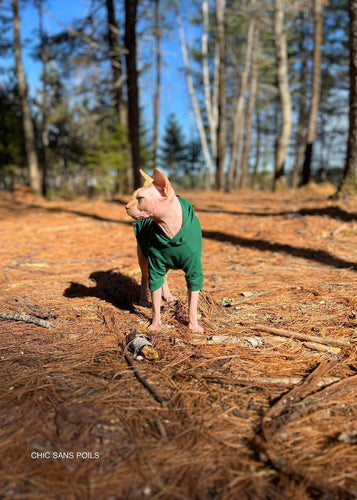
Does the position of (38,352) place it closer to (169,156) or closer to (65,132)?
(65,132)

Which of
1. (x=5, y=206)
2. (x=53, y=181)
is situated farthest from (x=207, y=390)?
(x=53, y=181)

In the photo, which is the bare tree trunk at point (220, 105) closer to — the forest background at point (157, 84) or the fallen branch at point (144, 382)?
the forest background at point (157, 84)

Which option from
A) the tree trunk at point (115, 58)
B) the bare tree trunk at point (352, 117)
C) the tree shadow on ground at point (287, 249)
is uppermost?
the tree trunk at point (115, 58)

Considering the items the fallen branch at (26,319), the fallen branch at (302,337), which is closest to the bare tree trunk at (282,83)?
the fallen branch at (302,337)

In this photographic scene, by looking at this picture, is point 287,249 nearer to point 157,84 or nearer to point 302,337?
point 302,337

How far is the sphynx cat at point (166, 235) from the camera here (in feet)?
6.95

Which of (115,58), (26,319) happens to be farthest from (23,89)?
(26,319)

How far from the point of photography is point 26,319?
2480mm

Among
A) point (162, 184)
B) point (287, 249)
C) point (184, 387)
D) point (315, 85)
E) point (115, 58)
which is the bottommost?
point (184, 387)

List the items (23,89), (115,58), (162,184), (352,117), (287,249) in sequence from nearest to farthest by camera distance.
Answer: (162,184) → (287,249) → (352,117) → (115,58) → (23,89)

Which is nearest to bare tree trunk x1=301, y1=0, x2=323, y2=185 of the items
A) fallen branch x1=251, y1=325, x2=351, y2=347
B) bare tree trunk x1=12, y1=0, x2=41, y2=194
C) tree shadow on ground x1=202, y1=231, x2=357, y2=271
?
tree shadow on ground x1=202, y1=231, x2=357, y2=271

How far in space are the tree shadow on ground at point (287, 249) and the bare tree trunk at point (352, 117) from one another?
8.34ft

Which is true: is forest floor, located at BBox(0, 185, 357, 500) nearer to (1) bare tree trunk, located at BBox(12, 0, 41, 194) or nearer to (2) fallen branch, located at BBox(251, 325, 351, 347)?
(2) fallen branch, located at BBox(251, 325, 351, 347)

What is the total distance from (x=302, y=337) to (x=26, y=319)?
6.47 feet
